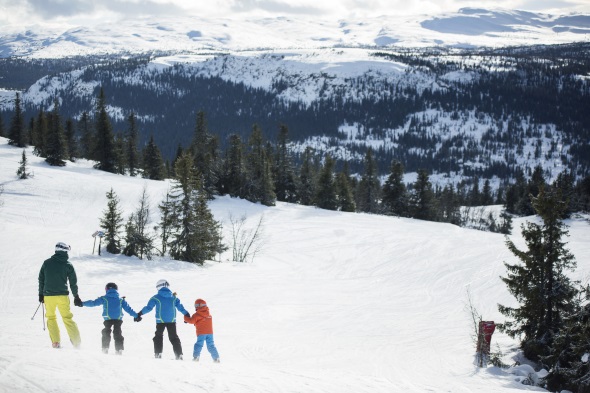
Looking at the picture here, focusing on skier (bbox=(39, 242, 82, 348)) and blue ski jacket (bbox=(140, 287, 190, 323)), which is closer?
skier (bbox=(39, 242, 82, 348))

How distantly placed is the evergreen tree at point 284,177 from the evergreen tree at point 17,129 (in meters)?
33.4

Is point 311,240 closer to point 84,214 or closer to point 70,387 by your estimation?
point 84,214

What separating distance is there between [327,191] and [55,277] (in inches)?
1835

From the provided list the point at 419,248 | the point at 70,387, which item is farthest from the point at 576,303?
the point at 419,248

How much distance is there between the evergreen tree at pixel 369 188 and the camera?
61.4m

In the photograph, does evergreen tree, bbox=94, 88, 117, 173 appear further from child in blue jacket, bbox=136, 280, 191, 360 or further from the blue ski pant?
the blue ski pant

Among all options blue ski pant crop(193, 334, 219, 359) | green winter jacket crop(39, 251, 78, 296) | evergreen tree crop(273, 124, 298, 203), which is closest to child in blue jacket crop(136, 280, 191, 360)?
blue ski pant crop(193, 334, 219, 359)

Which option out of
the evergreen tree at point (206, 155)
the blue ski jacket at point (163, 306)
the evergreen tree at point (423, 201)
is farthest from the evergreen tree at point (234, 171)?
the blue ski jacket at point (163, 306)

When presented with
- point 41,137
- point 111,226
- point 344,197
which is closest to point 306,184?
point 344,197

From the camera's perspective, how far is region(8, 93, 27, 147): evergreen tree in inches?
2212

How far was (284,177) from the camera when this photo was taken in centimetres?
5978

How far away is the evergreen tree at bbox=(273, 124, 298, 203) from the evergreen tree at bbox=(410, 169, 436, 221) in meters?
16.0

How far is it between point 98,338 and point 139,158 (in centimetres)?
5375

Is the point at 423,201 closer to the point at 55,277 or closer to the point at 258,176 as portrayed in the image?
the point at 258,176
